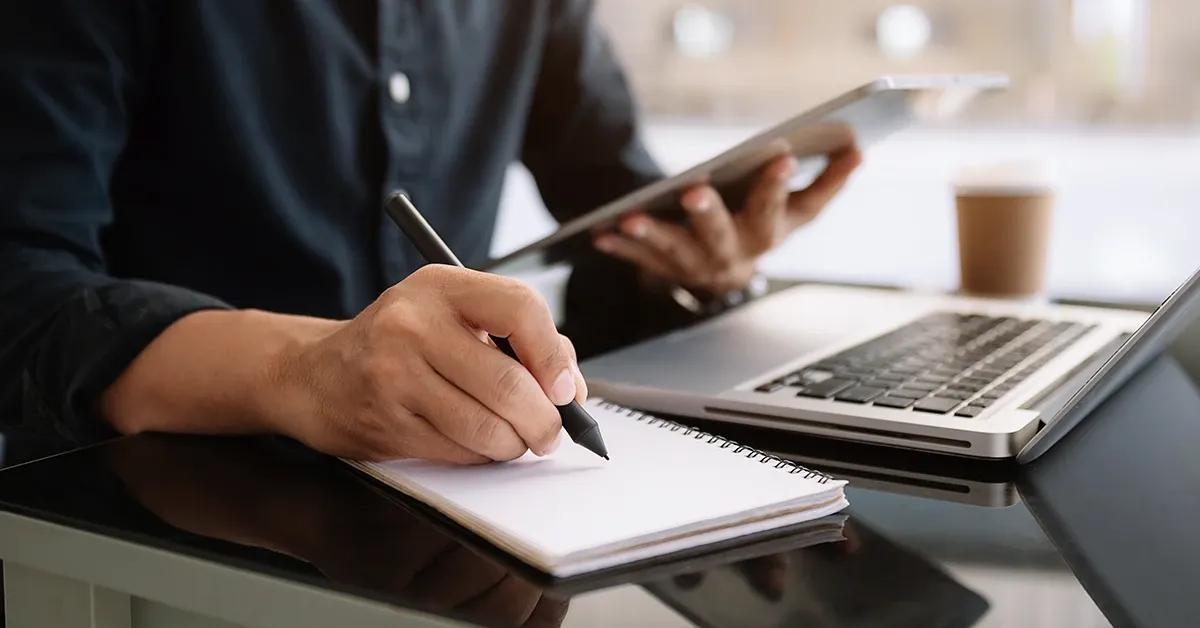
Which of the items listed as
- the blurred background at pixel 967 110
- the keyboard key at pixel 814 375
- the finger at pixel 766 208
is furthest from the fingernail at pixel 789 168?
the blurred background at pixel 967 110

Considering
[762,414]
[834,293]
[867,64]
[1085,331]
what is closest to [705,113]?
[867,64]

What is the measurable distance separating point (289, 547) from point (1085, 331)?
607 mm

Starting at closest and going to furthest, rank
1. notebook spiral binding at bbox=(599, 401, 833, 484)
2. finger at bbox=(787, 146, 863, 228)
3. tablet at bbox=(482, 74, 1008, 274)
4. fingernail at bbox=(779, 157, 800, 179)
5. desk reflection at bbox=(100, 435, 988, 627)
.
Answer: desk reflection at bbox=(100, 435, 988, 627)
notebook spiral binding at bbox=(599, 401, 833, 484)
tablet at bbox=(482, 74, 1008, 274)
fingernail at bbox=(779, 157, 800, 179)
finger at bbox=(787, 146, 863, 228)

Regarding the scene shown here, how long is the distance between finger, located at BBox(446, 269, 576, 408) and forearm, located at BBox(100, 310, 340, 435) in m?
0.11

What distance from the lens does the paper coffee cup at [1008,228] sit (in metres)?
1.05

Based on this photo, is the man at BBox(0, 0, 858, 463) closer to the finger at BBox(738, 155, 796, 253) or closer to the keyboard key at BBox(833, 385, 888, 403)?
the finger at BBox(738, 155, 796, 253)

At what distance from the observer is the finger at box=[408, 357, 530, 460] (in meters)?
0.53

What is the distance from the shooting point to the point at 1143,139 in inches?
106

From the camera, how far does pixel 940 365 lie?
723 millimetres

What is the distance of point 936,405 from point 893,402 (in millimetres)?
22

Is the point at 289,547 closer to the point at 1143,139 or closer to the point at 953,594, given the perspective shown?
the point at 953,594

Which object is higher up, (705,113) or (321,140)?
(321,140)

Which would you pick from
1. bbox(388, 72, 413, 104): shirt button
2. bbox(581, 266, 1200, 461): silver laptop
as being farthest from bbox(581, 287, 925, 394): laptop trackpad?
bbox(388, 72, 413, 104): shirt button

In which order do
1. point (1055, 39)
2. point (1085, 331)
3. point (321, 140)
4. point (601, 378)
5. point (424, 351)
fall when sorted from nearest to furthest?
point (424, 351), point (601, 378), point (1085, 331), point (321, 140), point (1055, 39)
